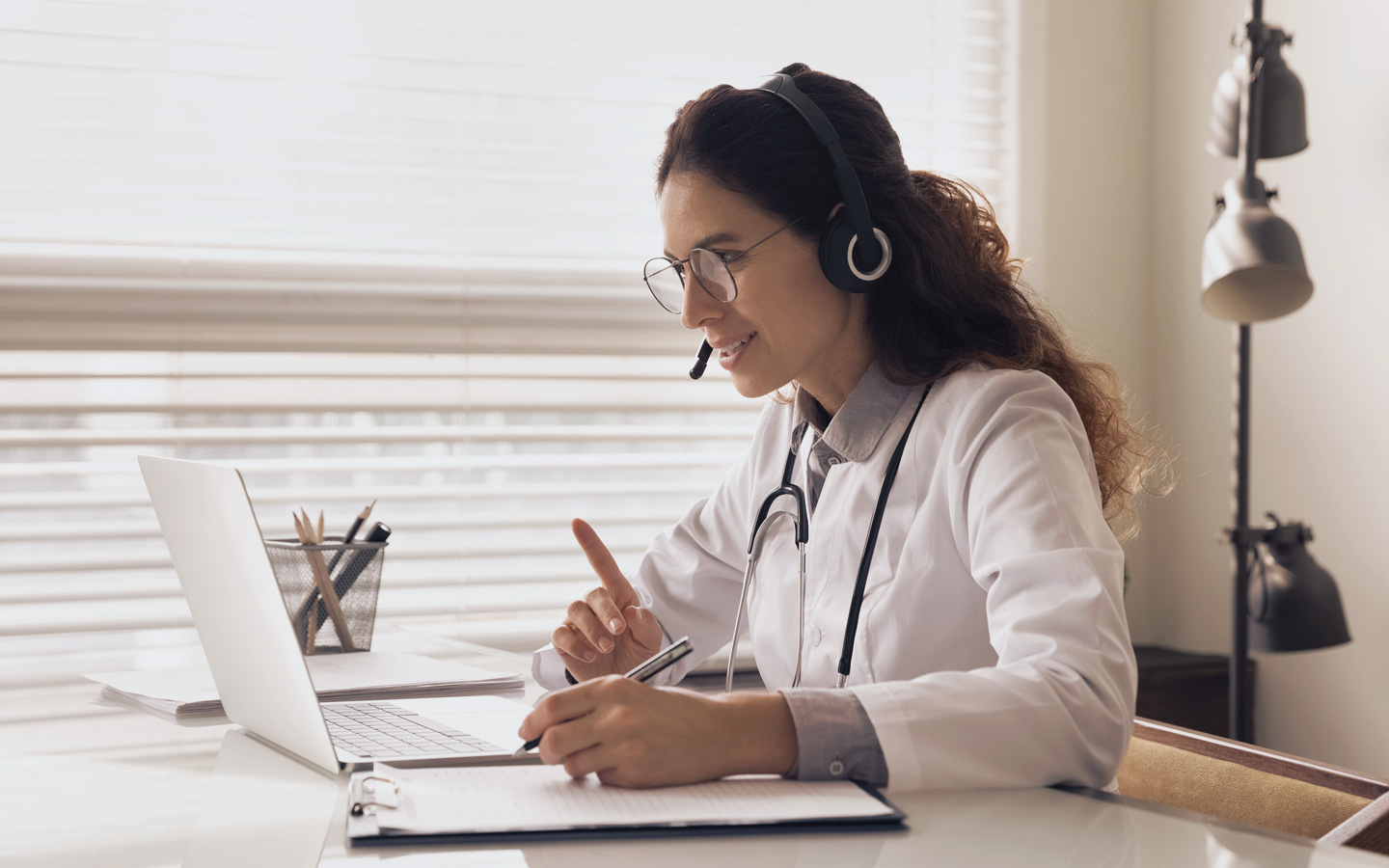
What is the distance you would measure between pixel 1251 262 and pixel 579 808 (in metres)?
1.73

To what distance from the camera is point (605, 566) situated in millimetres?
1372

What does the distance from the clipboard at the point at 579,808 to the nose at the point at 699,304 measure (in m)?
0.66

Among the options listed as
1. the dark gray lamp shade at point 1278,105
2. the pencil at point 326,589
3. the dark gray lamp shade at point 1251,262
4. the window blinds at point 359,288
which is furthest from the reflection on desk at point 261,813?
the dark gray lamp shade at point 1278,105

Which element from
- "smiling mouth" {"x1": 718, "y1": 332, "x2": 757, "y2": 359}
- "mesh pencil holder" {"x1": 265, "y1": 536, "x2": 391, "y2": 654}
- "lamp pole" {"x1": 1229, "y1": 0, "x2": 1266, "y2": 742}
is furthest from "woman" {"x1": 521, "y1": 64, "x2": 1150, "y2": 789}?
"lamp pole" {"x1": 1229, "y1": 0, "x2": 1266, "y2": 742}

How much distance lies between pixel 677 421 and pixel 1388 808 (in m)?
1.55

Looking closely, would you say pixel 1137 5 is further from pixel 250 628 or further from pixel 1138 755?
pixel 250 628

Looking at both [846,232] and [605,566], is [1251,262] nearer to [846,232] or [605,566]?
[846,232]

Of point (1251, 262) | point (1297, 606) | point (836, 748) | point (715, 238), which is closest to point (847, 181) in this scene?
point (715, 238)

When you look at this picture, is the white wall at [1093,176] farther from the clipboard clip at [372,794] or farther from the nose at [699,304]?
the clipboard clip at [372,794]

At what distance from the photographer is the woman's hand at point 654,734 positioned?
0.79 metres

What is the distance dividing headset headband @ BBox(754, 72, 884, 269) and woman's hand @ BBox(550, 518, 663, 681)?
0.43m

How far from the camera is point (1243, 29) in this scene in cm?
215

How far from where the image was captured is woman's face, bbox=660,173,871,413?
1.35 metres

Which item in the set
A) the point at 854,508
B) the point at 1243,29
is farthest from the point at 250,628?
the point at 1243,29
